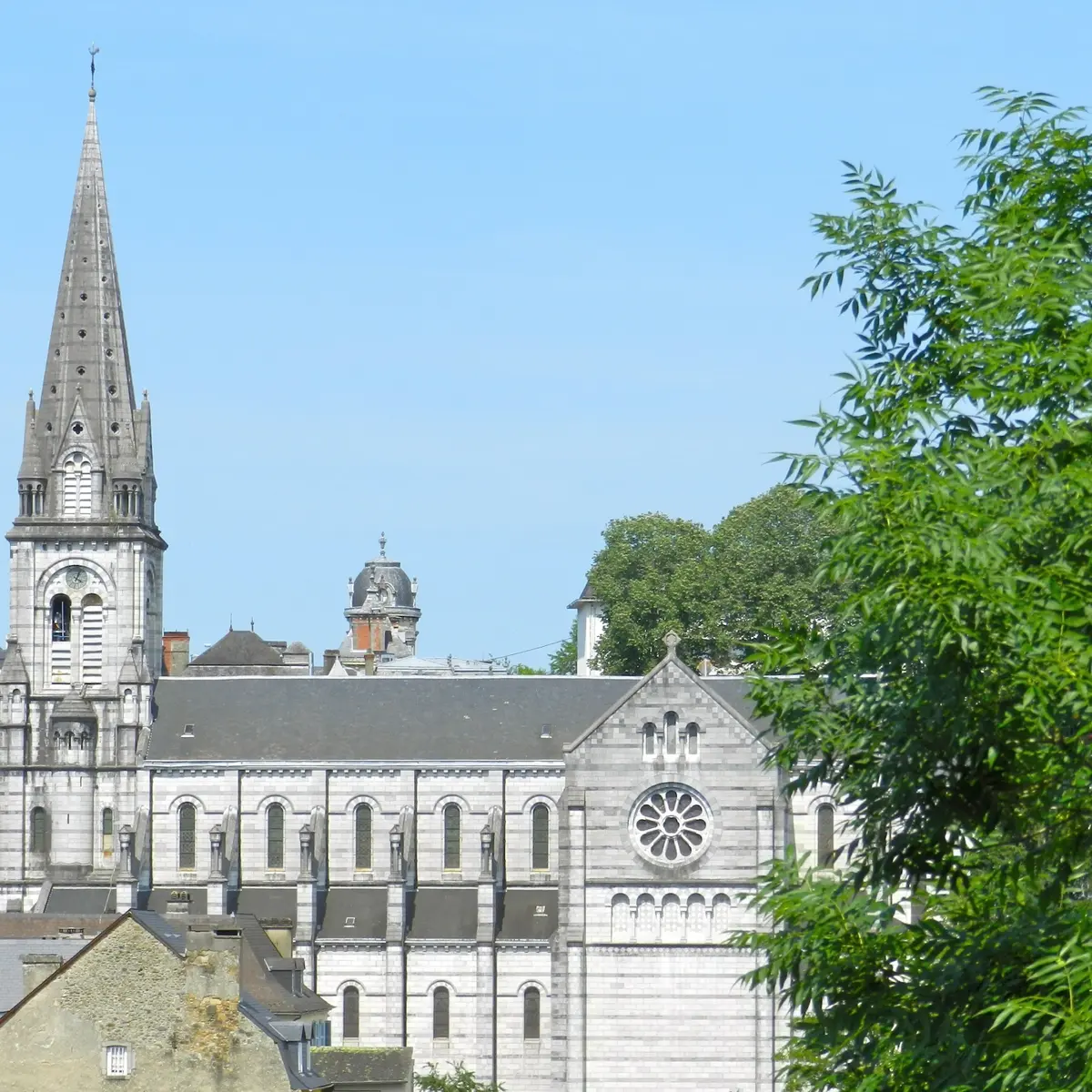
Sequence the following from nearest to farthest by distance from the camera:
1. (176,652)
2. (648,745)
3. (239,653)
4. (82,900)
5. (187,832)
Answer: (648,745) → (82,900) → (187,832) → (176,652) → (239,653)

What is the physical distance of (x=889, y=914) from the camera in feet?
85.5

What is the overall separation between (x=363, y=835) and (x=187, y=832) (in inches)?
240

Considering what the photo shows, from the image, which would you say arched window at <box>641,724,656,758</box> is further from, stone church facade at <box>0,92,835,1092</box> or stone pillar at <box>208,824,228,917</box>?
stone pillar at <box>208,824,228,917</box>

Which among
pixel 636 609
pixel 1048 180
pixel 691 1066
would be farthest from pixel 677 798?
pixel 1048 180

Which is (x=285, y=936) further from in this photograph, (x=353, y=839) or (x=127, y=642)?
(x=127, y=642)

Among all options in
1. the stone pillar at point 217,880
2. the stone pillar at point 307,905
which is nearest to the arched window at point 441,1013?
the stone pillar at point 307,905

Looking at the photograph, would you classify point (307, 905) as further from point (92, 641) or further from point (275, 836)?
point (92, 641)

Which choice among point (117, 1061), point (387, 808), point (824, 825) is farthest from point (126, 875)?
point (117, 1061)

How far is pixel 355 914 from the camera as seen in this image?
3541 inches

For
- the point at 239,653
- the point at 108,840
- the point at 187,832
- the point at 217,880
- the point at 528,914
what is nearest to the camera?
the point at 528,914

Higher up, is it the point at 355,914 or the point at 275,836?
the point at 275,836

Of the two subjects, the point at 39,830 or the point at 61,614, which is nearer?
the point at 39,830

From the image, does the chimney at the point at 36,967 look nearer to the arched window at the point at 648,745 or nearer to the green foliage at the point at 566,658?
the arched window at the point at 648,745

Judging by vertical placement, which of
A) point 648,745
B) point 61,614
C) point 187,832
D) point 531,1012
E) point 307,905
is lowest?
point 531,1012
